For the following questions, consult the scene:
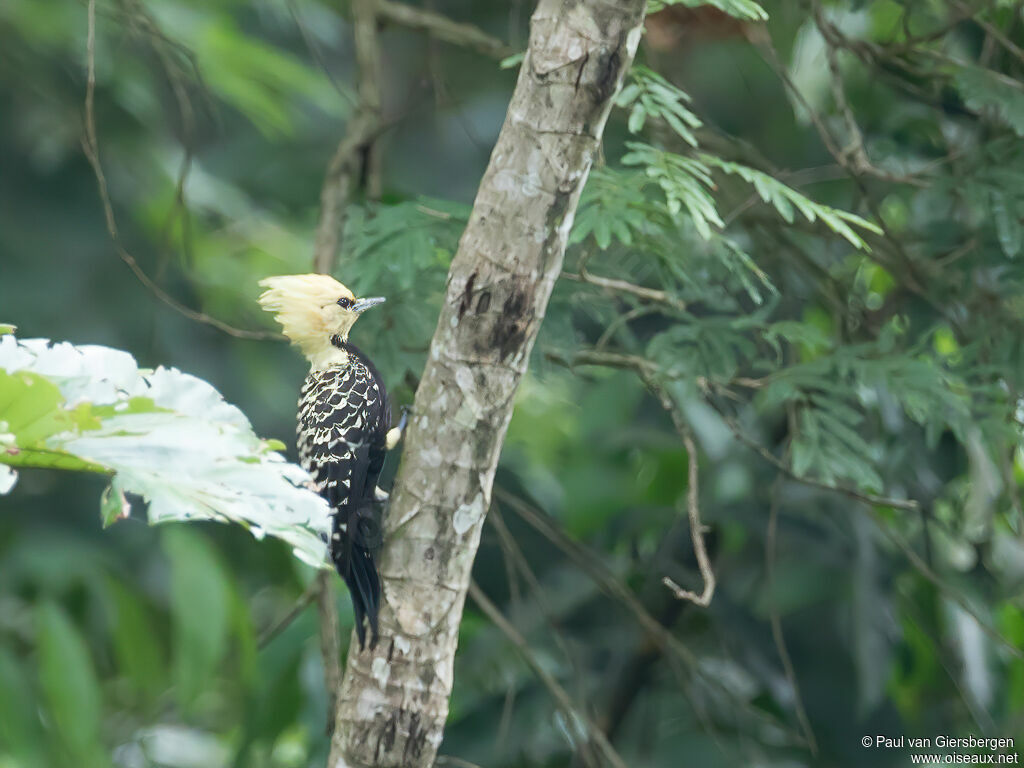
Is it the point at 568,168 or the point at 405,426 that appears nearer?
the point at 568,168

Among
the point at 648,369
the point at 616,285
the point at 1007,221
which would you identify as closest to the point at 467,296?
the point at 616,285

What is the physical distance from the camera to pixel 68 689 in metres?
2.52

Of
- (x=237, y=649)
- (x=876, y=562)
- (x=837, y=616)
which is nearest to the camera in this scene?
(x=237, y=649)

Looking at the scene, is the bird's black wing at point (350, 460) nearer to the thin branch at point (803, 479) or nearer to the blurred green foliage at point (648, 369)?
the blurred green foliage at point (648, 369)

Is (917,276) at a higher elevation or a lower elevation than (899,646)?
higher

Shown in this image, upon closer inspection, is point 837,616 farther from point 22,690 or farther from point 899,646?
point 22,690

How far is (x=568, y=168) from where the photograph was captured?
154 cm

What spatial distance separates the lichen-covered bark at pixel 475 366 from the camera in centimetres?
151

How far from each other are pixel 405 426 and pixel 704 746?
5.95 ft

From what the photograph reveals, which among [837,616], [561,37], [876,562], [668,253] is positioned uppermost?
[561,37]

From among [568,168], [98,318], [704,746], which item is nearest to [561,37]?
[568,168]

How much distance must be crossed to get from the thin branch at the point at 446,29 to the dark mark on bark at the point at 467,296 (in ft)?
3.76

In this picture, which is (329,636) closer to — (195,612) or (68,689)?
(195,612)

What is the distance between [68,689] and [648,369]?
61.0 inches
